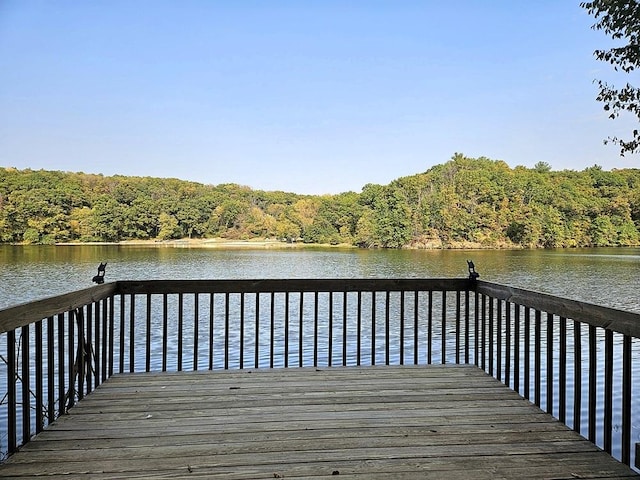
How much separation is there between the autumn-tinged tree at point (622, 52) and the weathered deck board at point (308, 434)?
5.31m

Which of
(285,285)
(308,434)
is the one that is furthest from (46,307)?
(285,285)

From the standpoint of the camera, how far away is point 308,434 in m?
2.75

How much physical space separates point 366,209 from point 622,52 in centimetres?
4978

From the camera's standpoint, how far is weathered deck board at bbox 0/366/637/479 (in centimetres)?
234

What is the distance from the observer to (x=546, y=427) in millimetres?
2895

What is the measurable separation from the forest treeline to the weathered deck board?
4929 cm

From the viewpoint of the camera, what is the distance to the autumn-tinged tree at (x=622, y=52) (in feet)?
22.2

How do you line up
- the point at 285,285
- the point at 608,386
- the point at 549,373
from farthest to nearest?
the point at 285,285
the point at 549,373
the point at 608,386

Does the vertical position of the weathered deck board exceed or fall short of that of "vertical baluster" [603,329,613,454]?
it falls short

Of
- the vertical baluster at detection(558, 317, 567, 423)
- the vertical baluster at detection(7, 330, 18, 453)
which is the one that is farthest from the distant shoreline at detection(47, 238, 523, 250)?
the vertical baluster at detection(7, 330, 18, 453)

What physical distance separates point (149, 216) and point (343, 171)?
19.7 m

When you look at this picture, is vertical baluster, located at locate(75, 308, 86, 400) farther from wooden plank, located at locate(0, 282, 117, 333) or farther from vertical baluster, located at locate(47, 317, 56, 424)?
vertical baluster, located at locate(47, 317, 56, 424)

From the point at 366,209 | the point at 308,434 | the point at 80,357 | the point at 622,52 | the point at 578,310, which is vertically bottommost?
the point at 308,434

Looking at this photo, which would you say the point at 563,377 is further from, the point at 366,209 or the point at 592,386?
the point at 366,209
